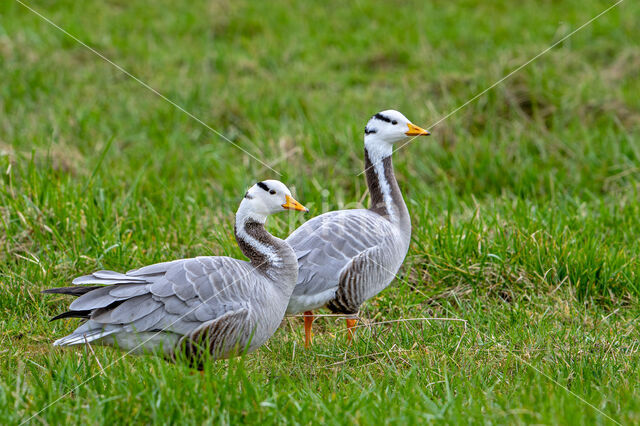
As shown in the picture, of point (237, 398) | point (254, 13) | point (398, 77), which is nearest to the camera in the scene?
point (237, 398)

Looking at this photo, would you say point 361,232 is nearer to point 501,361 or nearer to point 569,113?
point 501,361

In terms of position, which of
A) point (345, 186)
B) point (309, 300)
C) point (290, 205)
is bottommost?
point (345, 186)

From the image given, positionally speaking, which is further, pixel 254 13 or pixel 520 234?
pixel 254 13

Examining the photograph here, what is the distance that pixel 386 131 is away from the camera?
5094mm

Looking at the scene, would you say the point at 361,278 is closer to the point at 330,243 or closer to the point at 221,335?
the point at 330,243

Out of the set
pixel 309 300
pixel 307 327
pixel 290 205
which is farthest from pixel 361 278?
pixel 290 205

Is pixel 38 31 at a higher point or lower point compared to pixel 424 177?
higher

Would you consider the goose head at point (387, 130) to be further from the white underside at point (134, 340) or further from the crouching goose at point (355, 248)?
the white underside at point (134, 340)

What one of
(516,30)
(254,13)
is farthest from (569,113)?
(254,13)

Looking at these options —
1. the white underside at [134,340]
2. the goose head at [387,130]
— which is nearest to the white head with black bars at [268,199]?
the white underside at [134,340]

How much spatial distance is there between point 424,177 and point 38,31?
608 cm

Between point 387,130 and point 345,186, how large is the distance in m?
2.08

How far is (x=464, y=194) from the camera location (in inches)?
269

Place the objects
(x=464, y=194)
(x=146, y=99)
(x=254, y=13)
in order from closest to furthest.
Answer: (x=464, y=194)
(x=146, y=99)
(x=254, y=13)
